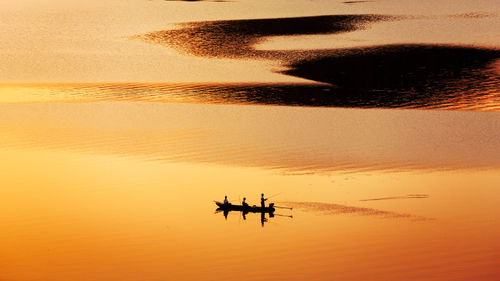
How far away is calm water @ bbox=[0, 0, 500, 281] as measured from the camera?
2200 centimetres

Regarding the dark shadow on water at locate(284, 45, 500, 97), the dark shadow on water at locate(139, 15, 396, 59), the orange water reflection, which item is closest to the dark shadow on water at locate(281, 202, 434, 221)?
the orange water reflection

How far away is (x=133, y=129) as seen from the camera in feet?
119

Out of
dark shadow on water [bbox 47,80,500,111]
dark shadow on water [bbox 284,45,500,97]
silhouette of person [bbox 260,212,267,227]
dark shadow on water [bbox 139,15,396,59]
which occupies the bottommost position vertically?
silhouette of person [bbox 260,212,267,227]

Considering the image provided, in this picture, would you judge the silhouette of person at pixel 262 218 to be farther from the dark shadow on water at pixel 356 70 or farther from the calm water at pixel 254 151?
the dark shadow on water at pixel 356 70

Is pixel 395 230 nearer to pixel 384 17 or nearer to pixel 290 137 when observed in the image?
Answer: pixel 290 137

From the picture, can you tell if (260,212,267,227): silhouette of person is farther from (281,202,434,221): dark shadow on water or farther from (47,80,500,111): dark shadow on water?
(47,80,500,111): dark shadow on water

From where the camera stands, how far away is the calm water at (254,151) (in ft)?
72.2

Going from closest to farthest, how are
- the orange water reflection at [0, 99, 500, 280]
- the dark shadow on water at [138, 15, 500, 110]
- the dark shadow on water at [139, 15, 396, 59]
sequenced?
the orange water reflection at [0, 99, 500, 280]
the dark shadow on water at [138, 15, 500, 110]
the dark shadow on water at [139, 15, 396, 59]

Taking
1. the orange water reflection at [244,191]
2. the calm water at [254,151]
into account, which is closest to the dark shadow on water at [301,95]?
the calm water at [254,151]

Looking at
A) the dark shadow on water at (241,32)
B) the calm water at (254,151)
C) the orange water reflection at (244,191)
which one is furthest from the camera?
the dark shadow on water at (241,32)

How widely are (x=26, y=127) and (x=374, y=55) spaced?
69.5 ft

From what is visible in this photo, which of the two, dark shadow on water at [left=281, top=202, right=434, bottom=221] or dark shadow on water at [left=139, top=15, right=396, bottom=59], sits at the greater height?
dark shadow on water at [left=139, top=15, right=396, bottom=59]

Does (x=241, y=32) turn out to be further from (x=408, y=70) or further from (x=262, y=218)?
(x=262, y=218)

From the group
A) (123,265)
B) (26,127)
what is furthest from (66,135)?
(123,265)
